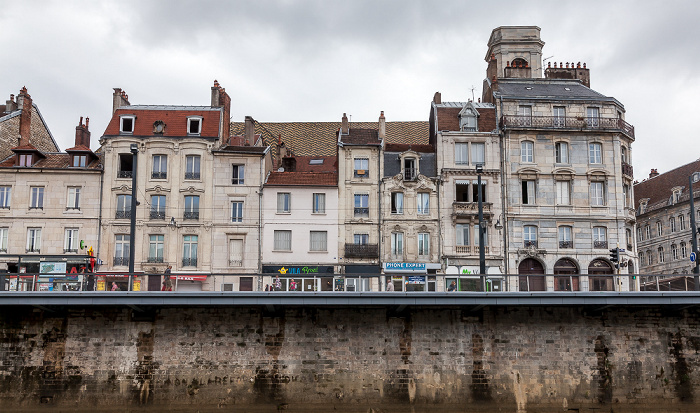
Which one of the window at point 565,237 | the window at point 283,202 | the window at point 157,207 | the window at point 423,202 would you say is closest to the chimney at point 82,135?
the window at point 157,207

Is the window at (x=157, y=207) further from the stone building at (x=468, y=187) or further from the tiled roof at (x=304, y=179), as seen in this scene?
the stone building at (x=468, y=187)

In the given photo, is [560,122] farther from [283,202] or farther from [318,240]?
[283,202]

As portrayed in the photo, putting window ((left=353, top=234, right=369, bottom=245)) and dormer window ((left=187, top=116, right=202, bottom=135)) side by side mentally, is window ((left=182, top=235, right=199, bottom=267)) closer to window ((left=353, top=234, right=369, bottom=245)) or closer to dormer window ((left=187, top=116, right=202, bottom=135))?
dormer window ((left=187, top=116, right=202, bottom=135))

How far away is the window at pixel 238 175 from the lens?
141 feet

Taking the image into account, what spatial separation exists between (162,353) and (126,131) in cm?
1991

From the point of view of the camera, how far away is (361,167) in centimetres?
4369

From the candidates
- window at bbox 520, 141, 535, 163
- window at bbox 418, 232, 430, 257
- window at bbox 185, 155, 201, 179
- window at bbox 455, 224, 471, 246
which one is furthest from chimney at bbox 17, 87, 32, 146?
window at bbox 520, 141, 535, 163

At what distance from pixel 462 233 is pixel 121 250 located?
19.6 meters

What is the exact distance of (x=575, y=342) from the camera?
92.2 ft

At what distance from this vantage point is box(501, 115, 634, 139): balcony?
4319 cm

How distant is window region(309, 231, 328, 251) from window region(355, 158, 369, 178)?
4.08m

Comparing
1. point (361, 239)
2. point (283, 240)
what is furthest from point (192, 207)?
point (361, 239)

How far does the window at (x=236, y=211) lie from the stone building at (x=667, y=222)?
33.0 meters

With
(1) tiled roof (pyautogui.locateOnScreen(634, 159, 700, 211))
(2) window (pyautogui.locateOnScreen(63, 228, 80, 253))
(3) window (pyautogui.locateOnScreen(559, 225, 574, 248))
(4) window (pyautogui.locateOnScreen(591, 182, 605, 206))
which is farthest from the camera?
(1) tiled roof (pyautogui.locateOnScreen(634, 159, 700, 211))
